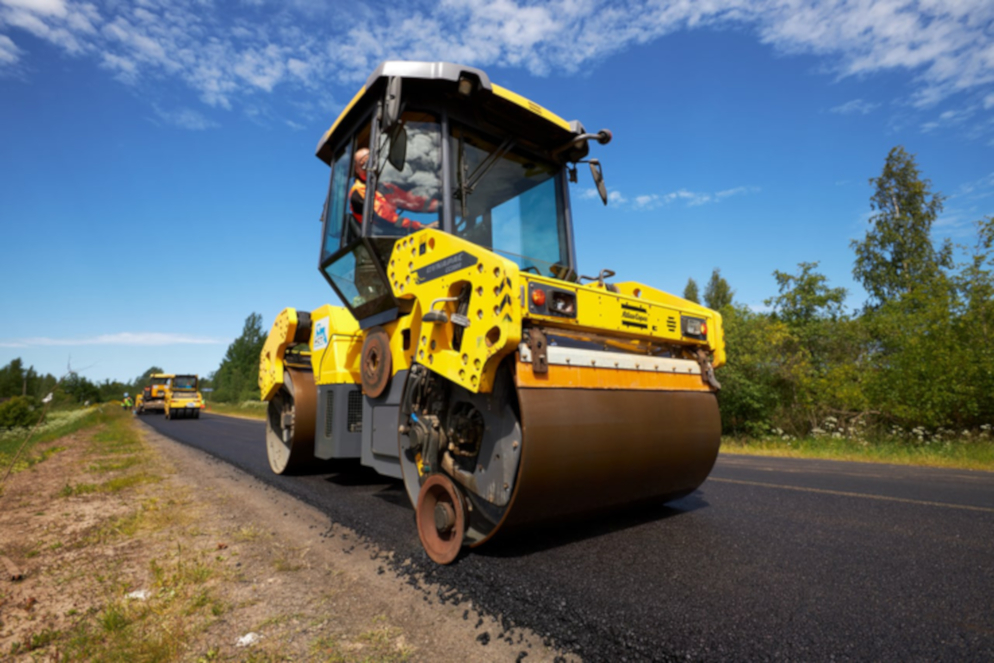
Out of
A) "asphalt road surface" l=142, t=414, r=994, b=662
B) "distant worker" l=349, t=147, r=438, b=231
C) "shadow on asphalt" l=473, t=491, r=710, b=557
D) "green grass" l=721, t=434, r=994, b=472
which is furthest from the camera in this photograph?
"green grass" l=721, t=434, r=994, b=472

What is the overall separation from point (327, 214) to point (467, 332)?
2.79m

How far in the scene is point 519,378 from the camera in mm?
2594

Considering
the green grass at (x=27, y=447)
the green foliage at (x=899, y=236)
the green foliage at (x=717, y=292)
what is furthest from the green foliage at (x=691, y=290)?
the green grass at (x=27, y=447)

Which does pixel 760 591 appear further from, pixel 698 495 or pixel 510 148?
pixel 510 148

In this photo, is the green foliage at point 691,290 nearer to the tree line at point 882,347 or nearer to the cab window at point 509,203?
the tree line at point 882,347

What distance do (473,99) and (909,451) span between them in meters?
9.62

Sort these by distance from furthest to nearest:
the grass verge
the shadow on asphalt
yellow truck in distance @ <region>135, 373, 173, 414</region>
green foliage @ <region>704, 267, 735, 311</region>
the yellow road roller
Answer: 1. green foliage @ <region>704, 267, 735, 311</region>
2. yellow truck in distance @ <region>135, 373, 173, 414</region>
3. the grass verge
4. the shadow on asphalt
5. the yellow road roller

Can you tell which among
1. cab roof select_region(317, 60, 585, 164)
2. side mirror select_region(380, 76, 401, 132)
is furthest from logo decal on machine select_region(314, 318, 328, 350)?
side mirror select_region(380, 76, 401, 132)

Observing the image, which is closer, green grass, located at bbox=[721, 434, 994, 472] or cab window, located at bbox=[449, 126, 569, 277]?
cab window, located at bbox=[449, 126, 569, 277]

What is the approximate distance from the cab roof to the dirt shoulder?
3.07 metres

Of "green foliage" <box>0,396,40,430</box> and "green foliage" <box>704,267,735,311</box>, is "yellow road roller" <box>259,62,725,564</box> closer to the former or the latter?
"green foliage" <box>0,396,40,430</box>

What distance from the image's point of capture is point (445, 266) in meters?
3.10

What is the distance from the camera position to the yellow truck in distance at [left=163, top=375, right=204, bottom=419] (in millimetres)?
25984

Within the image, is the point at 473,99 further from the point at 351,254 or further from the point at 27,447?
the point at 27,447
